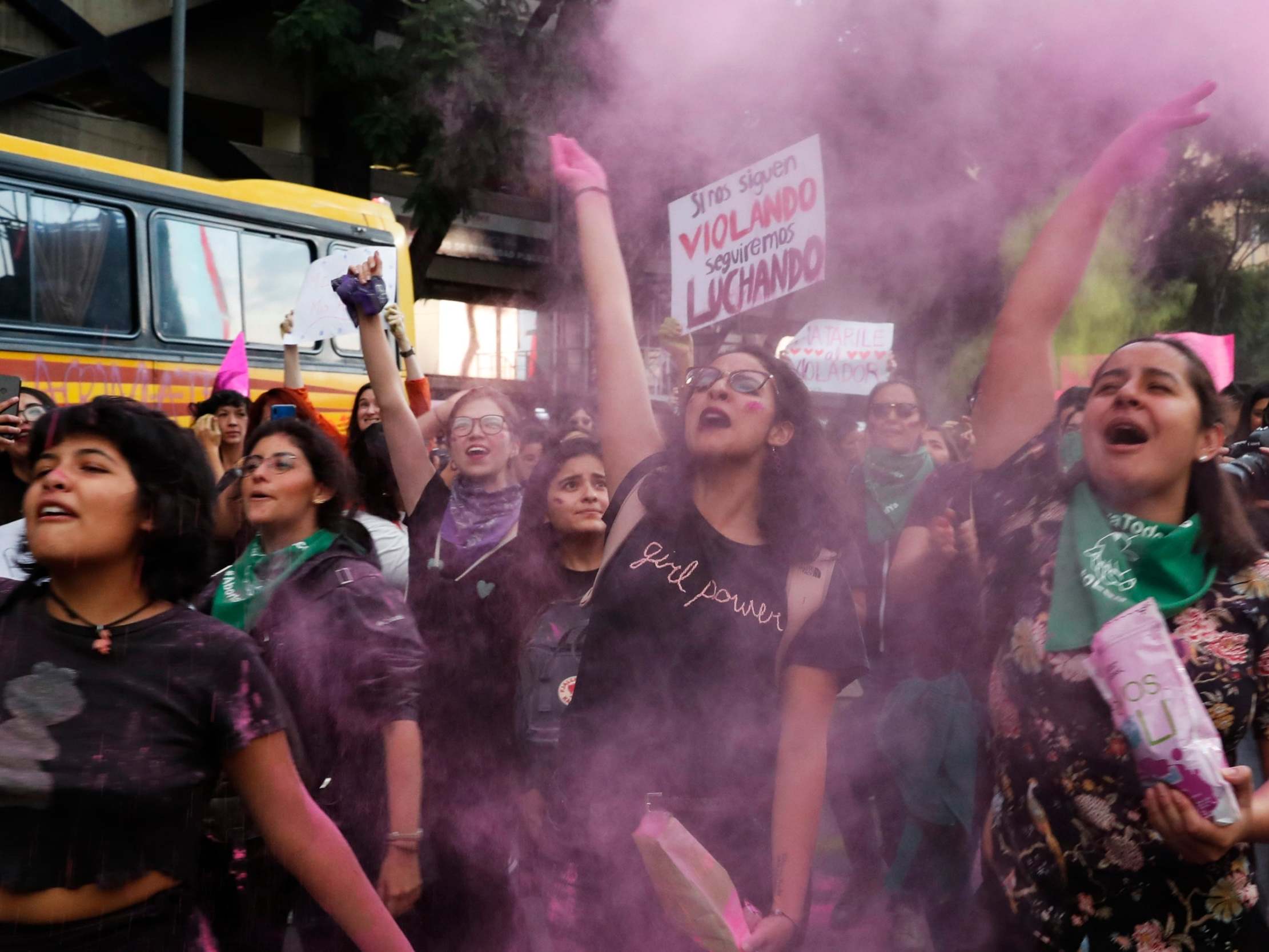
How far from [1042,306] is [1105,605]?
591 mm

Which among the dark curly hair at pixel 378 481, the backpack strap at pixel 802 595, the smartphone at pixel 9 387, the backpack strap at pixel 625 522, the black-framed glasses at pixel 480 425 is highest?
the smartphone at pixel 9 387

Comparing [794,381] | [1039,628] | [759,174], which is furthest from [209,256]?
[1039,628]

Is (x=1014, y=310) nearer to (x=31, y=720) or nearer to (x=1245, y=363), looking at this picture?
(x=31, y=720)

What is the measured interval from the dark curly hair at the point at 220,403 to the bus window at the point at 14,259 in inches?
88.3

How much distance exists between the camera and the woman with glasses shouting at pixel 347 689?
8.14 ft

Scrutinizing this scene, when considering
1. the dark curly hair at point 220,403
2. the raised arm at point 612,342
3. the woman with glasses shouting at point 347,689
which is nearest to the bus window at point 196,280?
the dark curly hair at point 220,403

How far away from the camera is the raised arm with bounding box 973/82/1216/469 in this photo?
7.09 feet

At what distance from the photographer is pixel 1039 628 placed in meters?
2.00

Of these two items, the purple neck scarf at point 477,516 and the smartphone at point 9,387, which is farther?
the smartphone at point 9,387

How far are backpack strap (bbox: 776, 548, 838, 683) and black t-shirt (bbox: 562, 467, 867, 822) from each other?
0.03 feet

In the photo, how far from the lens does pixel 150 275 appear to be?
755 cm

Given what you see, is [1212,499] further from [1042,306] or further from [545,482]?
[545,482]

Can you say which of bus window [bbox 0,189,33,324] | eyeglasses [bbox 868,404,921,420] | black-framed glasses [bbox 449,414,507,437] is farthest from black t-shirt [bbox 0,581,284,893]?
bus window [bbox 0,189,33,324]

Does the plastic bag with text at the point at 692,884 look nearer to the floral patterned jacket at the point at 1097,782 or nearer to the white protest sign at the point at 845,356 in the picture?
the floral patterned jacket at the point at 1097,782
